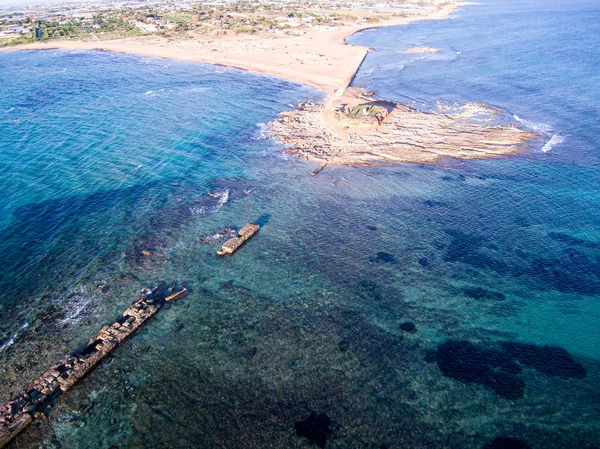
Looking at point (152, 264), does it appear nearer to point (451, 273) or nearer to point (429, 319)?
point (429, 319)

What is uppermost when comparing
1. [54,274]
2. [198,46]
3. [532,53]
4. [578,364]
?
[532,53]

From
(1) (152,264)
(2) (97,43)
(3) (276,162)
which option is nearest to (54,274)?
(1) (152,264)

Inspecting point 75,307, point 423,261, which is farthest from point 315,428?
point 75,307

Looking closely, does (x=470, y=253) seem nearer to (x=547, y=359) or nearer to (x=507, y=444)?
(x=547, y=359)

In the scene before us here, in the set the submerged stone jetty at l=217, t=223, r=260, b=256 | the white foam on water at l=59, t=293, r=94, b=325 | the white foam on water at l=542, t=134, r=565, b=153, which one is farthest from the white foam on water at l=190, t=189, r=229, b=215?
the white foam on water at l=542, t=134, r=565, b=153

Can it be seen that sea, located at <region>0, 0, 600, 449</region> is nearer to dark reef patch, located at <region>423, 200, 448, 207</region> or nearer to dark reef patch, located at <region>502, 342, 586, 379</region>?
dark reef patch, located at <region>502, 342, 586, 379</region>

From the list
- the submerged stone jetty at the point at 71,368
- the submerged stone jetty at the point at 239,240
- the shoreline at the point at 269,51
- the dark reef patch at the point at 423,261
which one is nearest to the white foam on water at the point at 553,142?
the dark reef patch at the point at 423,261
